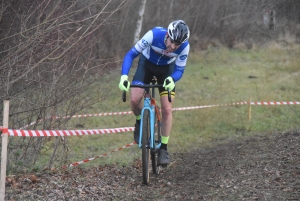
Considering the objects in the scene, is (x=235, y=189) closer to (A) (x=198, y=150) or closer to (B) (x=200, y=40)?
(A) (x=198, y=150)

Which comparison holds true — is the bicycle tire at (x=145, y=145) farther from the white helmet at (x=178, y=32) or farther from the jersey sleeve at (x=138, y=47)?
the white helmet at (x=178, y=32)

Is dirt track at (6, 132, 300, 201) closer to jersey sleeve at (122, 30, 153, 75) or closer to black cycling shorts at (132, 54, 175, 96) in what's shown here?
black cycling shorts at (132, 54, 175, 96)

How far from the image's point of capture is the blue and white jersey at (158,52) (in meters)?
6.82

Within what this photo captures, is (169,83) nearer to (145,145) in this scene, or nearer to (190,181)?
(145,145)

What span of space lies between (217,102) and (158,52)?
336 inches

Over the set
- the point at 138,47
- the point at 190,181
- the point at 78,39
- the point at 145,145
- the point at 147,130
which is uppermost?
the point at 78,39

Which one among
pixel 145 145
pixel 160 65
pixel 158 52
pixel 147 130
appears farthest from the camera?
pixel 160 65

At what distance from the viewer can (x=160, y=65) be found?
712 centimetres

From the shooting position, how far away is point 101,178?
22.2ft

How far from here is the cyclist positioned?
6.79m

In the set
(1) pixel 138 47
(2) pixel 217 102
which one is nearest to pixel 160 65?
(1) pixel 138 47

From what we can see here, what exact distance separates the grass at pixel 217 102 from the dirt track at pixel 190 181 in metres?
1.34

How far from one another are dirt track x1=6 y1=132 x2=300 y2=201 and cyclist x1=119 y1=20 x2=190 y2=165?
570 mm

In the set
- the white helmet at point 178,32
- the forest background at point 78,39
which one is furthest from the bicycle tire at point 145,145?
the forest background at point 78,39
